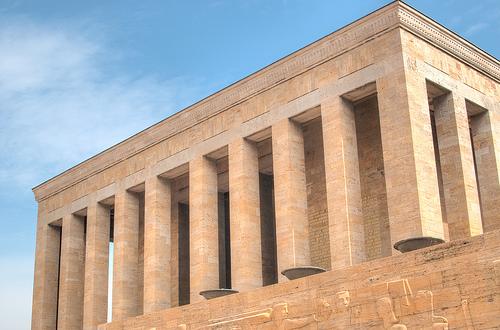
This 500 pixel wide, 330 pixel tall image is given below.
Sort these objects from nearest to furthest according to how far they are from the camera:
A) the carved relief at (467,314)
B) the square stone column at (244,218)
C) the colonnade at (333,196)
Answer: the carved relief at (467,314) → the colonnade at (333,196) → the square stone column at (244,218)

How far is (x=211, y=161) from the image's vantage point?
21609 millimetres

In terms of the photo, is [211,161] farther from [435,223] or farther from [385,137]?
[435,223]

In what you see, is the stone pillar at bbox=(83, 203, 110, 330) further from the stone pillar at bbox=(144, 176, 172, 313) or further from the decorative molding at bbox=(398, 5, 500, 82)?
the decorative molding at bbox=(398, 5, 500, 82)

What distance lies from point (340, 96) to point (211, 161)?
17.2 ft

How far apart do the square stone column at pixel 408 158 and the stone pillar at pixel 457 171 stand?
957 millimetres

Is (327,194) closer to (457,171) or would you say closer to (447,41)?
(457,171)

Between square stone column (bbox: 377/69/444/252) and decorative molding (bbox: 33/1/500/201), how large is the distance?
1.37 meters

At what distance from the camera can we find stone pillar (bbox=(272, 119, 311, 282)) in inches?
714

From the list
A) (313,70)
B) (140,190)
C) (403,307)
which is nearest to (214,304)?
(403,307)

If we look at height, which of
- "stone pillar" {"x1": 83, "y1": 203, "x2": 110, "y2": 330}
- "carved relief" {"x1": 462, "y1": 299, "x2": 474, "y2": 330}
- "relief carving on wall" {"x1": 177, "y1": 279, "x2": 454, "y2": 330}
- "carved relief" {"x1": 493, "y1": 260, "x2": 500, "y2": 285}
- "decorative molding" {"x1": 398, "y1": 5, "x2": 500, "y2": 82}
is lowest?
"carved relief" {"x1": 462, "y1": 299, "x2": 474, "y2": 330}

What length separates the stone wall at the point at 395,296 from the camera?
11.4 meters

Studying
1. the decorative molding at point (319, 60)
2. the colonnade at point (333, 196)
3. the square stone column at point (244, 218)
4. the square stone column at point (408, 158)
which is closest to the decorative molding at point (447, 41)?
the decorative molding at point (319, 60)

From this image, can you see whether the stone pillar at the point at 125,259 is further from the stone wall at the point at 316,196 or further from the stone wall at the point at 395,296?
the stone wall at the point at 395,296

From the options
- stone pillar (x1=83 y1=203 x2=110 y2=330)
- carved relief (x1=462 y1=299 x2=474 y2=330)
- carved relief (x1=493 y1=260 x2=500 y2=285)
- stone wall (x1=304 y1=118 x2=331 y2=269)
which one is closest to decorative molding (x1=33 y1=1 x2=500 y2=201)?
stone wall (x1=304 y1=118 x2=331 y2=269)
